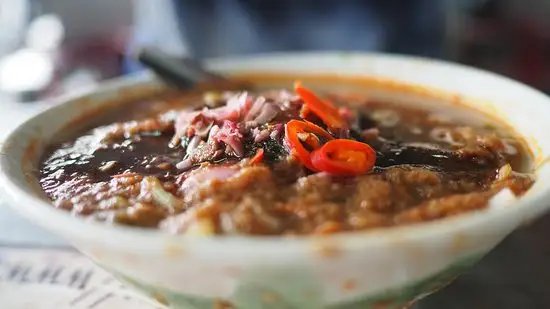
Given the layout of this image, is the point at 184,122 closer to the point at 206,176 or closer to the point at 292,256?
the point at 206,176

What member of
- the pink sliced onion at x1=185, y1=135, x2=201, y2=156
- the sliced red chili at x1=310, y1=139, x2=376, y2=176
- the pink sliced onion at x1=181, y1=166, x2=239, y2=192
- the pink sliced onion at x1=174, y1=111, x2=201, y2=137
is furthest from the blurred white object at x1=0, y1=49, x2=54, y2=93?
the sliced red chili at x1=310, y1=139, x2=376, y2=176

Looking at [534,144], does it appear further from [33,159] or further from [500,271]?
[33,159]

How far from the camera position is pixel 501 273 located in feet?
5.74

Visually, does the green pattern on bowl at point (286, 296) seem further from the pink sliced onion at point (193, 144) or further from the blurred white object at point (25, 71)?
the blurred white object at point (25, 71)

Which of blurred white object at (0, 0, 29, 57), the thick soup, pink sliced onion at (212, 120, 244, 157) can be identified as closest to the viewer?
the thick soup

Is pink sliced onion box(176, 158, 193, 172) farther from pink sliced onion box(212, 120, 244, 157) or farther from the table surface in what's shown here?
the table surface

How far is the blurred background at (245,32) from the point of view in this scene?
3.31 meters

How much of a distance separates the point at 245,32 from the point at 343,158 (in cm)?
223

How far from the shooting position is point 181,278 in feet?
3.46

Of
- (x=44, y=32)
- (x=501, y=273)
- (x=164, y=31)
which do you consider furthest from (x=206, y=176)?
(x=44, y=32)

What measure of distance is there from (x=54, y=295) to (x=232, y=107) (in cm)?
67

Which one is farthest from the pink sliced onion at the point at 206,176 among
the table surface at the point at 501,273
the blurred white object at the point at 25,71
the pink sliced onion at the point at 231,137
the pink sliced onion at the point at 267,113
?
the blurred white object at the point at 25,71

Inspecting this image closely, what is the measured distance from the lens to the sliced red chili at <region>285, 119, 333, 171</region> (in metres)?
1.38

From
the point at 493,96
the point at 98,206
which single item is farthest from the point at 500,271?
the point at 98,206
